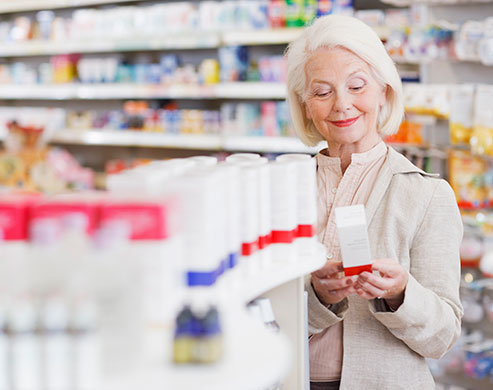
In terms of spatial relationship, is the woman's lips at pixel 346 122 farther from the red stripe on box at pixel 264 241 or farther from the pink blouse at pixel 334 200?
the red stripe on box at pixel 264 241

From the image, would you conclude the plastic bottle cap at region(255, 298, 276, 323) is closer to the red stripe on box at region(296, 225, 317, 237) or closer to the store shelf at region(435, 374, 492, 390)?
the red stripe on box at region(296, 225, 317, 237)

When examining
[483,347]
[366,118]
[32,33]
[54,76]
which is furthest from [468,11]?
[32,33]

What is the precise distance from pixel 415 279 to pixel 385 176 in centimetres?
30

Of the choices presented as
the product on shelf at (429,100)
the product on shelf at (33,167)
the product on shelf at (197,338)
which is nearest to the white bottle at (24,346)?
the product on shelf at (197,338)

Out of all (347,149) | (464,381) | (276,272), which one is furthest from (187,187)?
(464,381)

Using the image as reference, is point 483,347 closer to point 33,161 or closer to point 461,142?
point 461,142

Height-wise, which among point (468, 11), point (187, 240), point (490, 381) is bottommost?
point (490, 381)

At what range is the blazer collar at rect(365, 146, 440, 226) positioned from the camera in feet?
6.79

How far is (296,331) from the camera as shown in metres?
2.00

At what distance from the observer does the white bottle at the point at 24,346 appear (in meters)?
1.02

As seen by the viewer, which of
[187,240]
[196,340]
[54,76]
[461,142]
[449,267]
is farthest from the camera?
[54,76]

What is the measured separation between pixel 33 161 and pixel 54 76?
200 cm

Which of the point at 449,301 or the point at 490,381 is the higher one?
the point at 449,301

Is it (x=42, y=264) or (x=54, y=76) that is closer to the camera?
(x=42, y=264)
